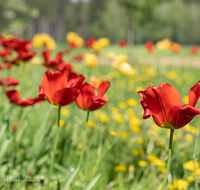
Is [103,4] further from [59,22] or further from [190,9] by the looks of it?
[190,9]

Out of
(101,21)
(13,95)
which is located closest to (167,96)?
(13,95)

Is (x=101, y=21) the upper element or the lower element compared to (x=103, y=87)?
upper

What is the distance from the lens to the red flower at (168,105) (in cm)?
51

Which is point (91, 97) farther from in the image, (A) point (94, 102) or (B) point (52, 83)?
→ (B) point (52, 83)

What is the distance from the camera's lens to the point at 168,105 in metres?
0.52

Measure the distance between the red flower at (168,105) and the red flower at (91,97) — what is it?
0.19 meters

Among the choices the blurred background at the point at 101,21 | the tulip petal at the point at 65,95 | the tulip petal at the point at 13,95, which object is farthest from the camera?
the blurred background at the point at 101,21

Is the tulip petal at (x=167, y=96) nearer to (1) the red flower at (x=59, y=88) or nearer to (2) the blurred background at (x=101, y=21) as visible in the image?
(1) the red flower at (x=59, y=88)

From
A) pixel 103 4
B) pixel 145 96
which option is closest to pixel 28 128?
pixel 145 96

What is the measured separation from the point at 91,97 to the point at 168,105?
25 cm

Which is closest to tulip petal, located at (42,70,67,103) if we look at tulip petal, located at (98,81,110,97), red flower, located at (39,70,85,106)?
red flower, located at (39,70,85,106)

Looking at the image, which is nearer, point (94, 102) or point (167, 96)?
point (167, 96)

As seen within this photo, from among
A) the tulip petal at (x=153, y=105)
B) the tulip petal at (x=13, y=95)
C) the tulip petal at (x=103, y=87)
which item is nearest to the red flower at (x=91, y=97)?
the tulip petal at (x=103, y=87)

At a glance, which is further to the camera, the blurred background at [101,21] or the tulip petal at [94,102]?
the blurred background at [101,21]
